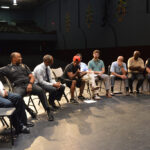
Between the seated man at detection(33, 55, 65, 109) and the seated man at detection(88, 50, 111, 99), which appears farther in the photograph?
the seated man at detection(88, 50, 111, 99)

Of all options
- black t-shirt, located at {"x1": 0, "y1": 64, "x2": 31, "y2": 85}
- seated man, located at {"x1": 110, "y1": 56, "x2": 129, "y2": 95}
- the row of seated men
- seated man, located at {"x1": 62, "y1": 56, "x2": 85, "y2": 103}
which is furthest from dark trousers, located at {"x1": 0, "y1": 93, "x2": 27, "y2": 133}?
seated man, located at {"x1": 110, "y1": 56, "x2": 129, "y2": 95}

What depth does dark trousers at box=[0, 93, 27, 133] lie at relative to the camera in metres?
2.85

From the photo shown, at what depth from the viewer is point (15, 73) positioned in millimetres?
3633

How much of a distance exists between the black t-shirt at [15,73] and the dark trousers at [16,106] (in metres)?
0.66

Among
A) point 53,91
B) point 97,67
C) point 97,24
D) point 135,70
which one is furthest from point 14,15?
point 53,91

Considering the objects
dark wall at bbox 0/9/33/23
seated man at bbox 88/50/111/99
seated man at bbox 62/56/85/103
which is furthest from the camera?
dark wall at bbox 0/9/33/23

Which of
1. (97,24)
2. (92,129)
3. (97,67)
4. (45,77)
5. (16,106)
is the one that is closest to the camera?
(16,106)

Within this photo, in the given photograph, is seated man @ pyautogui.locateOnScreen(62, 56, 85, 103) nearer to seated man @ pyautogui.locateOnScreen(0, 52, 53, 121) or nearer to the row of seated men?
the row of seated men

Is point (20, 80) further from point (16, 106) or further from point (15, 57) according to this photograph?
point (16, 106)

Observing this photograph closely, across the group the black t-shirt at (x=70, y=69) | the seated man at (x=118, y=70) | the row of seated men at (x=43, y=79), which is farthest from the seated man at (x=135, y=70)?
the black t-shirt at (x=70, y=69)

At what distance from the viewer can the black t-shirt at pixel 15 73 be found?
11.7 feet

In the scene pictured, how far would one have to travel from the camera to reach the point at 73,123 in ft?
11.4

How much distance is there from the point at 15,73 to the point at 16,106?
81 centimetres

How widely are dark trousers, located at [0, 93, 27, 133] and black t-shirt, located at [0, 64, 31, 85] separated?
66 cm
